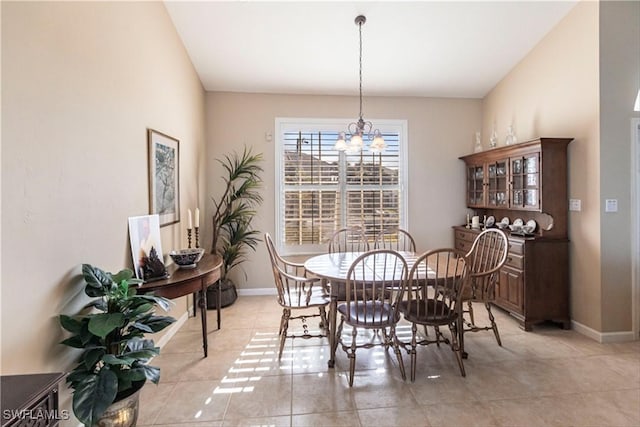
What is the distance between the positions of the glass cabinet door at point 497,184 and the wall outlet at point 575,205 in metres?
0.59

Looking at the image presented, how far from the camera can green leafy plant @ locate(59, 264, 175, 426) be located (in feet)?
4.53

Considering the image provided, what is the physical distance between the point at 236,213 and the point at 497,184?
3161 mm

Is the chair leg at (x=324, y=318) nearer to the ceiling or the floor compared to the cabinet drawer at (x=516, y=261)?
nearer to the floor

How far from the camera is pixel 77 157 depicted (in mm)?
1712

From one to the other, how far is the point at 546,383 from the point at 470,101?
3672 millimetres

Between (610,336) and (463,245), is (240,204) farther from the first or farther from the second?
(610,336)

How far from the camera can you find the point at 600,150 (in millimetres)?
2781

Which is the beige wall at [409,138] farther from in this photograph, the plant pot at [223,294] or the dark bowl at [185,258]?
the dark bowl at [185,258]

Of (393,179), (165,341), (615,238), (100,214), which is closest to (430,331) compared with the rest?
(615,238)

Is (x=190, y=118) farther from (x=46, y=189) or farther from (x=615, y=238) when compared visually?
(x=615, y=238)

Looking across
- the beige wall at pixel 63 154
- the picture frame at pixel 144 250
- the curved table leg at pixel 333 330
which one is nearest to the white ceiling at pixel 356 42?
the beige wall at pixel 63 154

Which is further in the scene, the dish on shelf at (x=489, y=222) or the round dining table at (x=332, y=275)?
the dish on shelf at (x=489, y=222)

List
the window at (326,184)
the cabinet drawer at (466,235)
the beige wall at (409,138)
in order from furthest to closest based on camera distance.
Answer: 1. the window at (326,184)
2. the beige wall at (409,138)
3. the cabinet drawer at (466,235)

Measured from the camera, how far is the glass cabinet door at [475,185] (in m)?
4.12
